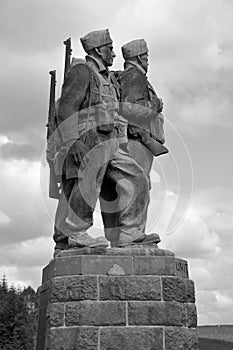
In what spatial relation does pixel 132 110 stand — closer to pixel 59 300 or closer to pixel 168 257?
pixel 168 257

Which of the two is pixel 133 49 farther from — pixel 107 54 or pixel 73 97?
pixel 73 97

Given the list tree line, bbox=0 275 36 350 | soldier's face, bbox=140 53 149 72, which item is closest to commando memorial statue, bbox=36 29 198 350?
soldier's face, bbox=140 53 149 72

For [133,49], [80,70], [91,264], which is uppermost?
[133,49]

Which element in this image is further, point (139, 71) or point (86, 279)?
point (139, 71)

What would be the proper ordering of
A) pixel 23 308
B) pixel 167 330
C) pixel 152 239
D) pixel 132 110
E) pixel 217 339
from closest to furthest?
pixel 167 330 < pixel 152 239 < pixel 132 110 < pixel 217 339 < pixel 23 308

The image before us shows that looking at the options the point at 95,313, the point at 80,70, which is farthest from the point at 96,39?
the point at 95,313

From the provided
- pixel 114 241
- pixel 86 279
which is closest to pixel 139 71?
pixel 114 241

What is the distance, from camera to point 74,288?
29.8 ft

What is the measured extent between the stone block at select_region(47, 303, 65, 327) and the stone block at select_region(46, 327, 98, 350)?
87mm

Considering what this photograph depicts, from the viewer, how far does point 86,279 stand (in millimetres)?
9078

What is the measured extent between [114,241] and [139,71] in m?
3.06

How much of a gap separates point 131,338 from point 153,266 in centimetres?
114

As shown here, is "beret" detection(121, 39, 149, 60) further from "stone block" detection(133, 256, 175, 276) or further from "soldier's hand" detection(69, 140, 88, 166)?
"stone block" detection(133, 256, 175, 276)

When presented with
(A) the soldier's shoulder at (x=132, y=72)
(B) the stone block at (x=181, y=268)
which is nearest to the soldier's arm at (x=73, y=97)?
(A) the soldier's shoulder at (x=132, y=72)
